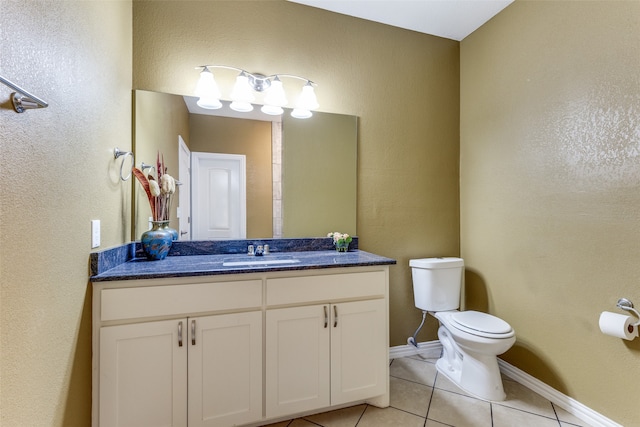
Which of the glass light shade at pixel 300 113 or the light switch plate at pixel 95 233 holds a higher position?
the glass light shade at pixel 300 113

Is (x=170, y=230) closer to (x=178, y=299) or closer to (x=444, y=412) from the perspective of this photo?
(x=178, y=299)

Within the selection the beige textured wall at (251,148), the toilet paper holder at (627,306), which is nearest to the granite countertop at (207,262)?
the beige textured wall at (251,148)

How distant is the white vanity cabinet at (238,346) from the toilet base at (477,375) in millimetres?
574

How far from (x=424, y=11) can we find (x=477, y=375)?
2504 mm

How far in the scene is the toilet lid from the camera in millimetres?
1781

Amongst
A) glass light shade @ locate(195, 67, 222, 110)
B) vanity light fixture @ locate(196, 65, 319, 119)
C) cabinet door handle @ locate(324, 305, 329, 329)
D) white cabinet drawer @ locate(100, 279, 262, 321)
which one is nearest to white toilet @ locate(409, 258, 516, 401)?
cabinet door handle @ locate(324, 305, 329, 329)

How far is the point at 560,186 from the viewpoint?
1.78 meters

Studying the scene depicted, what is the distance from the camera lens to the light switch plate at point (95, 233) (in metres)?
1.30

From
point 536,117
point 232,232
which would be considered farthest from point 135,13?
point 536,117

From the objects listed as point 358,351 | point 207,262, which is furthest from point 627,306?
point 207,262

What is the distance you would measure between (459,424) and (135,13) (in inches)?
118

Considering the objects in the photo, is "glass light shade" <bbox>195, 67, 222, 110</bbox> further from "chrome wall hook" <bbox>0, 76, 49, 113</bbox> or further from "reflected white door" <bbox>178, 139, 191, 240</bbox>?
"chrome wall hook" <bbox>0, 76, 49, 113</bbox>

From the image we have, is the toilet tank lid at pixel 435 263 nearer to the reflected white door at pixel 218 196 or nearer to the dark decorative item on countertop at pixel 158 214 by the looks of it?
the reflected white door at pixel 218 196

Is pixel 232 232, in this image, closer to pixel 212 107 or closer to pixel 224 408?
pixel 212 107
